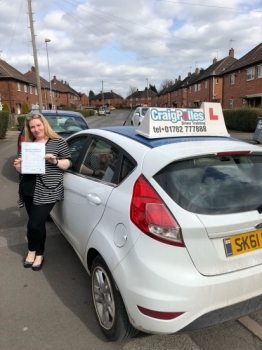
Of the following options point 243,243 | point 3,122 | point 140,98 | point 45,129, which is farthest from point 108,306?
point 140,98

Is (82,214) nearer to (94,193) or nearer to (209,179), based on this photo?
(94,193)

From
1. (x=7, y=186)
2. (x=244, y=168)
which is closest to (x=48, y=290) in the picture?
(x=244, y=168)

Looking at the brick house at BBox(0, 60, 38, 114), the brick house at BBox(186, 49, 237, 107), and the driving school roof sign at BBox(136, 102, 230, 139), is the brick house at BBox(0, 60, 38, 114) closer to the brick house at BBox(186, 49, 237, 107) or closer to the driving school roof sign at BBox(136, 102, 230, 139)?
the brick house at BBox(186, 49, 237, 107)

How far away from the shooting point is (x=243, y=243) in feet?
6.37

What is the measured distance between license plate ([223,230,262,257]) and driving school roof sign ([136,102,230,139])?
103 cm

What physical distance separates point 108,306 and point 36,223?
4.47 feet

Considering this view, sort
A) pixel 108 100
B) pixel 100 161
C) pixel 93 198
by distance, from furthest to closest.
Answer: pixel 108 100 → pixel 100 161 → pixel 93 198

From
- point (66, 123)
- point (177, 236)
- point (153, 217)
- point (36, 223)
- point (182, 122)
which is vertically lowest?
point (36, 223)

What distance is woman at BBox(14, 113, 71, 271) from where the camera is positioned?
312 cm

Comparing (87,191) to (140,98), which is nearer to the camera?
(87,191)

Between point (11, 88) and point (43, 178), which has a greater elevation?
point (11, 88)

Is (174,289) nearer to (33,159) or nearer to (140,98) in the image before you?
(33,159)

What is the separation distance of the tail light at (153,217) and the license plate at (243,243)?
322mm

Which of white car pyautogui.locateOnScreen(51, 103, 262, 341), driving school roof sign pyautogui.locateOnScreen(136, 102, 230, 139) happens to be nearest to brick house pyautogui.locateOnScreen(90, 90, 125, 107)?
driving school roof sign pyautogui.locateOnScreen(136, 102, 230, 139)
